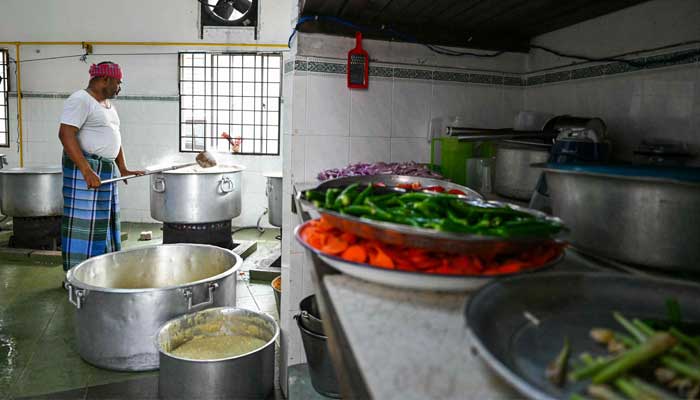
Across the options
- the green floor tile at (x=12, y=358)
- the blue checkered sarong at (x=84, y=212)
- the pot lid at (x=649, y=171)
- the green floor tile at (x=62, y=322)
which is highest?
the pot lid at (x=649, y=171)

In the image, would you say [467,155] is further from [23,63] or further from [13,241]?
[23,63]

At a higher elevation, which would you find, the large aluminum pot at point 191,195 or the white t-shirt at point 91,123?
the white t-shirt at point 91,123

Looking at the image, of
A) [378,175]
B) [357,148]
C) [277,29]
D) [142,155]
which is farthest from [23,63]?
[378,175]

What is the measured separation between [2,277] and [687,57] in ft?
18.4

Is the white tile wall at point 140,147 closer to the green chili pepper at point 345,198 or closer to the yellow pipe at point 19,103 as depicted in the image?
the yellow pipe at point 19,103

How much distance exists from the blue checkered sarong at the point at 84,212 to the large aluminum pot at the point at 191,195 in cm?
74

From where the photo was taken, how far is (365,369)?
0.71m

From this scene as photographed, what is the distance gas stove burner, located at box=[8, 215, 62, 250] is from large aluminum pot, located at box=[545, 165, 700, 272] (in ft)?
19.0

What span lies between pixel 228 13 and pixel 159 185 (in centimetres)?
303

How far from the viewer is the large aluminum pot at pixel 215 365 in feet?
8.42

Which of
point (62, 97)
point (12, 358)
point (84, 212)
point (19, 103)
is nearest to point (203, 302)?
point (12, 358)

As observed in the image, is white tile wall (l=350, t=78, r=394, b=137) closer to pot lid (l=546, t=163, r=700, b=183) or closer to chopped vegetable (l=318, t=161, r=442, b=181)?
chopped vegetable (l=318, t=161, r=442, b=181)

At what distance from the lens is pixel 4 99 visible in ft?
24.2

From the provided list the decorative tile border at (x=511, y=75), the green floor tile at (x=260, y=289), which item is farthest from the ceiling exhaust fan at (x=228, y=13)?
the decorative tile border at (x=511, y=75)
